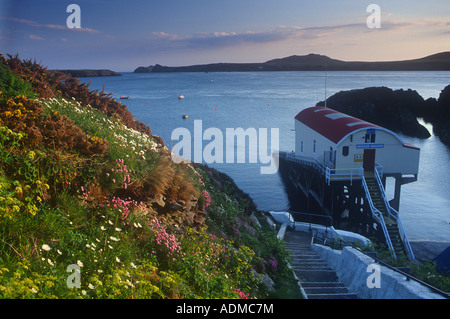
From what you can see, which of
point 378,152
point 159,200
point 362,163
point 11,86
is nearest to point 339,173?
point 362,163

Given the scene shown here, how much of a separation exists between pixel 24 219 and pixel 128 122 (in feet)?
30.0

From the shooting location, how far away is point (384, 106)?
94688 mm

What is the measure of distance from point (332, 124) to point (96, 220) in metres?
27.1

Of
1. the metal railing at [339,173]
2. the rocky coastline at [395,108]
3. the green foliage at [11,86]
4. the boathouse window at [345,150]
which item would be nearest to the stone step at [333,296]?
the green foliage at [11,86]

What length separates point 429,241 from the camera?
28.7 meters

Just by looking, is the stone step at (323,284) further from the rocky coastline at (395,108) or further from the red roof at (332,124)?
→ the rocky coastline at (395,108)

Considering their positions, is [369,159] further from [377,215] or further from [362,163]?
[377,215]

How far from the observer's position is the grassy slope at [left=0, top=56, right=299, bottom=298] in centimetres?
527

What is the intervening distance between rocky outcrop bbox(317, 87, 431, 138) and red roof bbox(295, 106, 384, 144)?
57.9 meters

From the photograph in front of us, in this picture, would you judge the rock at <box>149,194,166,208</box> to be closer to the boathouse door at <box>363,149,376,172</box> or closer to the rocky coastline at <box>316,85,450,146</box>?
the boathouse door at <box>363,149,376,172</box>

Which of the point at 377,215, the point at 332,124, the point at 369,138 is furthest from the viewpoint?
the point at 332,124

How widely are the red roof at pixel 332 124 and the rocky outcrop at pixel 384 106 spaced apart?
2280 inches
